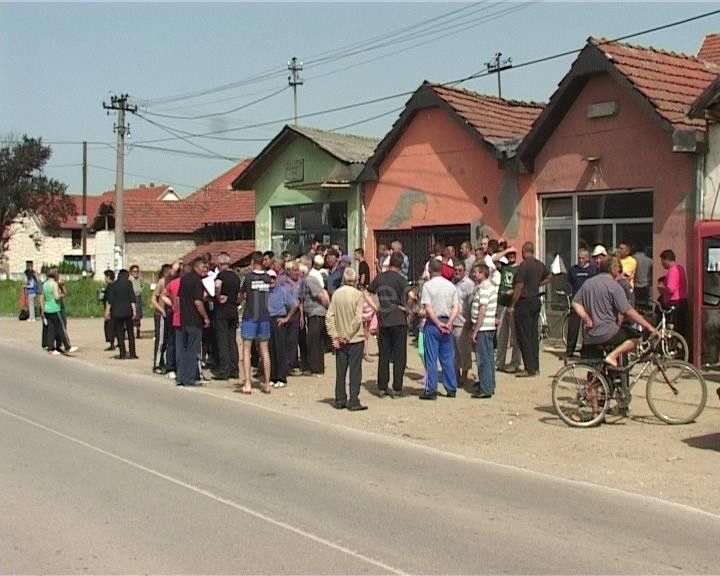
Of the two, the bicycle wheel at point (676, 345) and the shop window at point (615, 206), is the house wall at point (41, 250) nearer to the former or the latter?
the shop window at point (615, 206)

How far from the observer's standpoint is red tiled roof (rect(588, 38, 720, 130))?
51.2ft

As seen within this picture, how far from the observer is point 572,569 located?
5.87 metres

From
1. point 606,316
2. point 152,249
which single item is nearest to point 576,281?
point 606,316

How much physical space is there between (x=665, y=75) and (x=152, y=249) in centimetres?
3971

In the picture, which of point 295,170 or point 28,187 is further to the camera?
Result: point 28,187

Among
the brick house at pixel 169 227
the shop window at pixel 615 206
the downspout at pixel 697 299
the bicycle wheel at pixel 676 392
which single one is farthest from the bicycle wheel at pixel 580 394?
the brick house at pixel 169 227

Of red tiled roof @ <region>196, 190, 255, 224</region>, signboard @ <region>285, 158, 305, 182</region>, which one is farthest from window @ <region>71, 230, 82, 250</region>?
signboard @ <region>285, 158, 305, 182</region>

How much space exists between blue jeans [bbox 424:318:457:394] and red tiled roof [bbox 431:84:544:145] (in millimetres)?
7397

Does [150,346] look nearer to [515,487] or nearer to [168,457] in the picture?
[168,457]

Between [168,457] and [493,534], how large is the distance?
3695 millimetres

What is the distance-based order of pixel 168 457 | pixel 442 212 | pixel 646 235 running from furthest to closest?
pixel 442 212, pixel 646 235, pixel 168 457

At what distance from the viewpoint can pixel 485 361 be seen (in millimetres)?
12688

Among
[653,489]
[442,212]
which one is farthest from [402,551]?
[442,212]

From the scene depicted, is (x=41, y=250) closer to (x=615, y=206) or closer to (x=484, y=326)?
(x=615, y=206)
